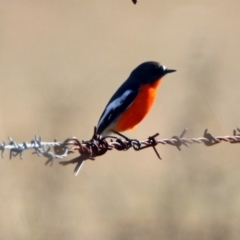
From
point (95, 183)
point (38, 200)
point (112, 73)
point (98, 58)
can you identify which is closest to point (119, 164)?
point (95, 183)

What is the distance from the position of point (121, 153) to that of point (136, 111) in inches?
188

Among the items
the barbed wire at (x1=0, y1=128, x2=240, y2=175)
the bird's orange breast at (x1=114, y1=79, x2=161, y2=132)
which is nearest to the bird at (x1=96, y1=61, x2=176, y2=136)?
the bird's orange breast at (x1=114, y1=79, x2=161, y2=132)

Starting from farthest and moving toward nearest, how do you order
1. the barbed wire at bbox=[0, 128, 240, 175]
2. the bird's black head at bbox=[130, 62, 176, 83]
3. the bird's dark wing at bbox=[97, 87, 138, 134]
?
the bird's black head at bbox=[130, 62, 176, 83] → the bird's dark wing at bbox=[97, 87, 138, 134] → the barbed wire at bbox=[0, 128, 240, 175]

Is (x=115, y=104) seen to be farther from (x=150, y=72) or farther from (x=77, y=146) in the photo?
(x=77, y=146)

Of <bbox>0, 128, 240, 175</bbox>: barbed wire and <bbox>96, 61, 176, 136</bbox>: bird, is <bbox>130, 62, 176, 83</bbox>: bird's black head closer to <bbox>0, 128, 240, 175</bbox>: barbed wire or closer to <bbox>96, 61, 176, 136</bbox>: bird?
<bbox>96, 61, 176, 136</bbox>: bird

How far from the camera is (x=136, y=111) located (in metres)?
6.68

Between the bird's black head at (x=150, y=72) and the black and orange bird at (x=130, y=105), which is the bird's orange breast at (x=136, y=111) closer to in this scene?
the black and orange bird at (x=130, y=105)

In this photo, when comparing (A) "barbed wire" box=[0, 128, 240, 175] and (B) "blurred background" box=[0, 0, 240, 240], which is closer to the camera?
(A) "barbed wire" box=[0, 128, 240, 175]

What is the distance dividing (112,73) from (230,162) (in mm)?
6670

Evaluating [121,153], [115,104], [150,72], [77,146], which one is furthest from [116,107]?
[121,153]

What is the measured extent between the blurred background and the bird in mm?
1023

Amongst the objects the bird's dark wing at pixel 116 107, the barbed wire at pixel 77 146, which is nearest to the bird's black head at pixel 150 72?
the bird's dark wing at pixel 116 107

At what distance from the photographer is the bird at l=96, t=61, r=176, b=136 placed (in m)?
6.59

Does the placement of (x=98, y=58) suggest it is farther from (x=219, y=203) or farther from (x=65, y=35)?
(x=219, y=203)
